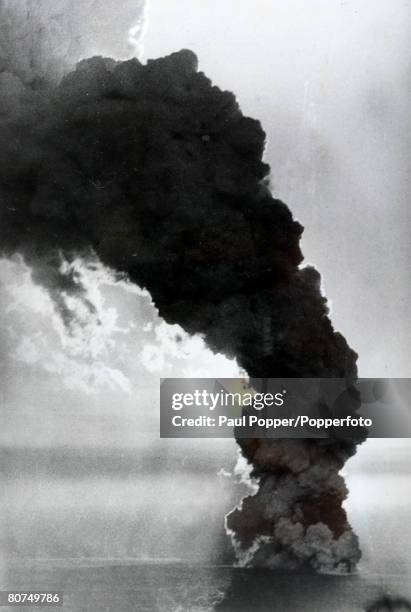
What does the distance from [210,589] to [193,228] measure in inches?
136

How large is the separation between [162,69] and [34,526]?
15.2 feet

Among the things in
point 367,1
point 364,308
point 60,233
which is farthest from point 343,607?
point 367,1

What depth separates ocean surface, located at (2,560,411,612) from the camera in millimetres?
6285

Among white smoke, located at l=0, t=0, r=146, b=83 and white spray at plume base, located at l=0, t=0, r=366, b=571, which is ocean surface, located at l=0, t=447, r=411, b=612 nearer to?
white spray at plume base, located at l=0, t=0, r=366, b=571

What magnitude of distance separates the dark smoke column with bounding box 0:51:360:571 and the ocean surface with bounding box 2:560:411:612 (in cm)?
21

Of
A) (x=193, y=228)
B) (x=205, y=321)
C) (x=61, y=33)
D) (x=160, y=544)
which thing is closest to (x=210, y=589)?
(x=160, y=544)

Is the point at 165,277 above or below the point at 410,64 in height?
below

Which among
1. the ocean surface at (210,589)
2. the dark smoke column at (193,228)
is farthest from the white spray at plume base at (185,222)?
the ocean surface at (210,589)

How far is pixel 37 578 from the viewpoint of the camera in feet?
21.7

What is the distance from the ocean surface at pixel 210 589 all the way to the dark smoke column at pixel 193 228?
8.1 inches

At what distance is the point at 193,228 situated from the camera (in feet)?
22.3

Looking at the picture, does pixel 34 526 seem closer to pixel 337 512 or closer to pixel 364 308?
pixel 337 512

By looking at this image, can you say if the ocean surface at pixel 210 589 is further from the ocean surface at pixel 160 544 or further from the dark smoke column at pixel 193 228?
the dark smoke column at pixel 193 228

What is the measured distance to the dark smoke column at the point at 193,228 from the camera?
648cm
